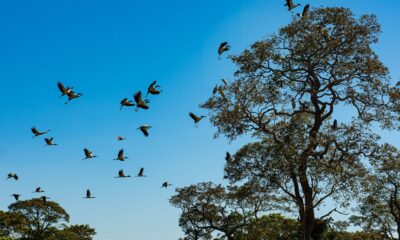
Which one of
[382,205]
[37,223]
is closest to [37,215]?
[37,223]

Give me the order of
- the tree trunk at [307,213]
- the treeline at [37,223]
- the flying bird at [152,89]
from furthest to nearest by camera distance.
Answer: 1. the treeline at [37,223]
2. the tree trunk at [307,213]
3. the flying bird at [152,89]

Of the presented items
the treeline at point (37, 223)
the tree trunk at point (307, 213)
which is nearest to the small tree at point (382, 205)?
the tree trunk at point (307, 213)

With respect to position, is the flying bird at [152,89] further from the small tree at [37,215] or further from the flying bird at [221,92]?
the small tree at [37,215]

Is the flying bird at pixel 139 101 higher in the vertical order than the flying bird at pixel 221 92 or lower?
lower

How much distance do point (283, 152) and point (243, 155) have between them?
3982 millimetres

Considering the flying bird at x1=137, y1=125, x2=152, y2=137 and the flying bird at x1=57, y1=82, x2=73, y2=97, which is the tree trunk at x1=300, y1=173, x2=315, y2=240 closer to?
the flying bird at x1=137, y1=125, x2=152, y2=137

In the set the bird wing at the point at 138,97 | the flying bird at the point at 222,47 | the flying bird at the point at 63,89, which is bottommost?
the bird wing at the point at 138,97

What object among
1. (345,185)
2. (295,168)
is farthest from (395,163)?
(295,168)

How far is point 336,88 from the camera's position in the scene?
2352 cm

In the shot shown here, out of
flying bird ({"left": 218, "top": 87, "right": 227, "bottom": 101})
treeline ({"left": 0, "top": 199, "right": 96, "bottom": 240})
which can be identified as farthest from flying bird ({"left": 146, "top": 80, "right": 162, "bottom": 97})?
treeline ({"left": 0, "top": 199, "right": 96, "bottom": 240})

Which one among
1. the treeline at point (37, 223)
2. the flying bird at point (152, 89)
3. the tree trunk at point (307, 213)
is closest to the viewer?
the flying bird at point (152, 89)

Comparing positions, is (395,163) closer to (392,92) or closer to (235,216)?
(392,92)

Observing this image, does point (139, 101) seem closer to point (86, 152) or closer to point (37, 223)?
point (86, 152)

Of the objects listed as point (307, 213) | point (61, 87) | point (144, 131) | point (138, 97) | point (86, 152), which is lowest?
point (307, 213)
